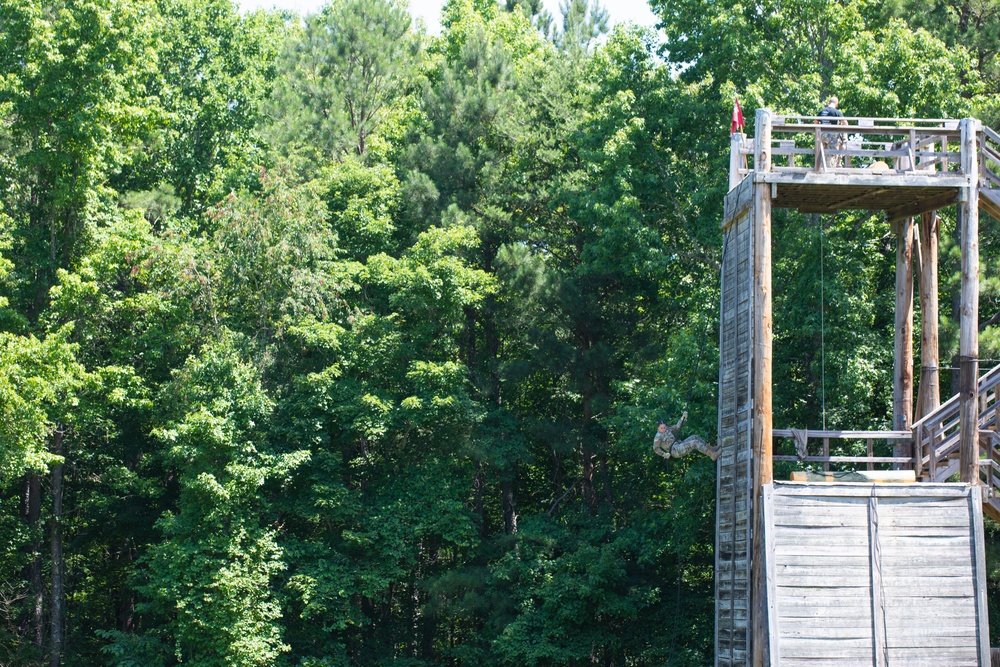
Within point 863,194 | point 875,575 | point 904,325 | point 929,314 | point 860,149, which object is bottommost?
point 875,575

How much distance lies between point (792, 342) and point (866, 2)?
777cm

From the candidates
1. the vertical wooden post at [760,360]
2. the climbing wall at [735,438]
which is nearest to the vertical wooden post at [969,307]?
the vertical wooden post at [760,360]

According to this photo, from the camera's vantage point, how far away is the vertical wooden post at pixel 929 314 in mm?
16391

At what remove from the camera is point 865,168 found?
592 inches

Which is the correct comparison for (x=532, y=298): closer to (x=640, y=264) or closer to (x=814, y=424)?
(x=640, y=264)

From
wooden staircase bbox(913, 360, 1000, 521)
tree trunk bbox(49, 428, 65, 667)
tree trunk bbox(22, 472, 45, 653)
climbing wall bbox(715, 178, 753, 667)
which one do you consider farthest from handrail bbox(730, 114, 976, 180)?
tree trunk bbox(22, 472, 45, 653)

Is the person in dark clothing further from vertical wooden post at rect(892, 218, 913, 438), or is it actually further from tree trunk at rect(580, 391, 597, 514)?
tree trunk at rect(580, 391, 597, 514)

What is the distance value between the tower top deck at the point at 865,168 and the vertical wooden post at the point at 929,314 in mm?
552

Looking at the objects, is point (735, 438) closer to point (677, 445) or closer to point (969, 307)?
point (677, 445)

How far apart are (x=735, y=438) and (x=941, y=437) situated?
300cm

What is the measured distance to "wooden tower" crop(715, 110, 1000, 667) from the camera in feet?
44.4

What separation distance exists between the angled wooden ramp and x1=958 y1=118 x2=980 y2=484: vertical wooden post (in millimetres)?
954

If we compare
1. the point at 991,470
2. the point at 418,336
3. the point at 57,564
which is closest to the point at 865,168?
the point at 991,470

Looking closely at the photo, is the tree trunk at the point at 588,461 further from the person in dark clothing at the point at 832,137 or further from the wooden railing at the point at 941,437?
the person in dark clothing at the point at 832,137
